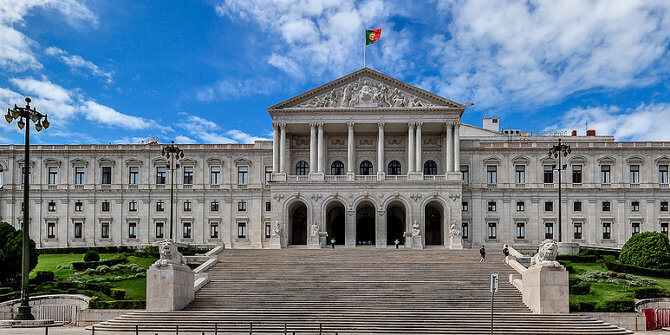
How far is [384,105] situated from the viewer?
66.5 metres

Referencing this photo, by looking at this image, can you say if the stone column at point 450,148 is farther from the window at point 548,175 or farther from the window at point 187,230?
the window at point 187,230

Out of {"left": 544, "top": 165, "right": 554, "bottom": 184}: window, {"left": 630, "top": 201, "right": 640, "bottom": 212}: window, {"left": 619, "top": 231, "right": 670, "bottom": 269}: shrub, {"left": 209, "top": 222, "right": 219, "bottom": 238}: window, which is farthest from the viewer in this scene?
{"left": 209, "top": 222, "right": 219, "bottom": 238}: window

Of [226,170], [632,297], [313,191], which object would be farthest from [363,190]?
[632,297]

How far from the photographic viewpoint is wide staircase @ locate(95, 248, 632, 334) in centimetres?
3212

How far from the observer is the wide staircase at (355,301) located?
32125 millimetres

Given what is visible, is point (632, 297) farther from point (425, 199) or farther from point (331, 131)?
point (331, 131)

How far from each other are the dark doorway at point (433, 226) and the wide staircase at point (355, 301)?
1780 centimetres

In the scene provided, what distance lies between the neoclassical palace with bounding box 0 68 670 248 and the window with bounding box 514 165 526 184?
12 cm

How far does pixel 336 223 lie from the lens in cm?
7144

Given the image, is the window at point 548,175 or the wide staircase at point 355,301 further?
the window at point 548,175

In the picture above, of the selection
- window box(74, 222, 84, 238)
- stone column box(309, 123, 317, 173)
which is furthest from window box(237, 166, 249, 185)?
window box(74, 222, 84, 238)

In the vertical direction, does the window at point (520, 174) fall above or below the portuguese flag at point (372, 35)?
below

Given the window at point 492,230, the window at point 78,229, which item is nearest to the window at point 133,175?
the window at point 78,229

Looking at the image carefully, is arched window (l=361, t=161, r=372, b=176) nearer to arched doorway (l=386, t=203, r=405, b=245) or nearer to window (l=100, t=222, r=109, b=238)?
arched doorway (l=386, t=203, r=405, b=245)
